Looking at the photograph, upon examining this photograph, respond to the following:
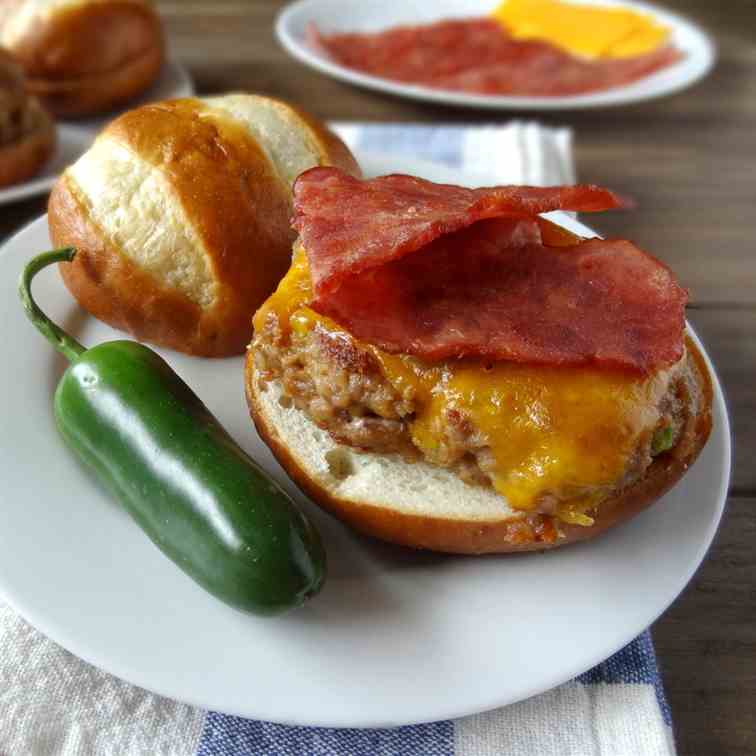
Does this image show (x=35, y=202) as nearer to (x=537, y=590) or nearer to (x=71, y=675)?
(x=71, y=675)

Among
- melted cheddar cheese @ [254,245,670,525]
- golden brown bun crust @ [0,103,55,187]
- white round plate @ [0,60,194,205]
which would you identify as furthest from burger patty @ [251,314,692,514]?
golden brown bun crust @ [0,103,55,187]

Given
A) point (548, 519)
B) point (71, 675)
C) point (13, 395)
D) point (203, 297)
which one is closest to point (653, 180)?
point (203, 297)

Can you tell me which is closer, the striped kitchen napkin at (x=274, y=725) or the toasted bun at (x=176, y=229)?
the striped kitchen napkin at (x=274, y=725)

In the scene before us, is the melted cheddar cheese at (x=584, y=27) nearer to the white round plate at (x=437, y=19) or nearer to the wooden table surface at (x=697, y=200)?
the white round plate at (x=437, y=19)

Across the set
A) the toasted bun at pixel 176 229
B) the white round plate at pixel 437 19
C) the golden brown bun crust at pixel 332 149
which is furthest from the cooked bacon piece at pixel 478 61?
the toasted bun at pixel 176 229

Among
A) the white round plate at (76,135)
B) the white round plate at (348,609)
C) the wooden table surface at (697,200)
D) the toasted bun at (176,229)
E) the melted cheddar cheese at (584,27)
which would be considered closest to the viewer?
the white round plate at (348,609)

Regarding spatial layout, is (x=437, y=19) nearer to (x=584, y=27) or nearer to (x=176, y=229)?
(x=584, y=27)
